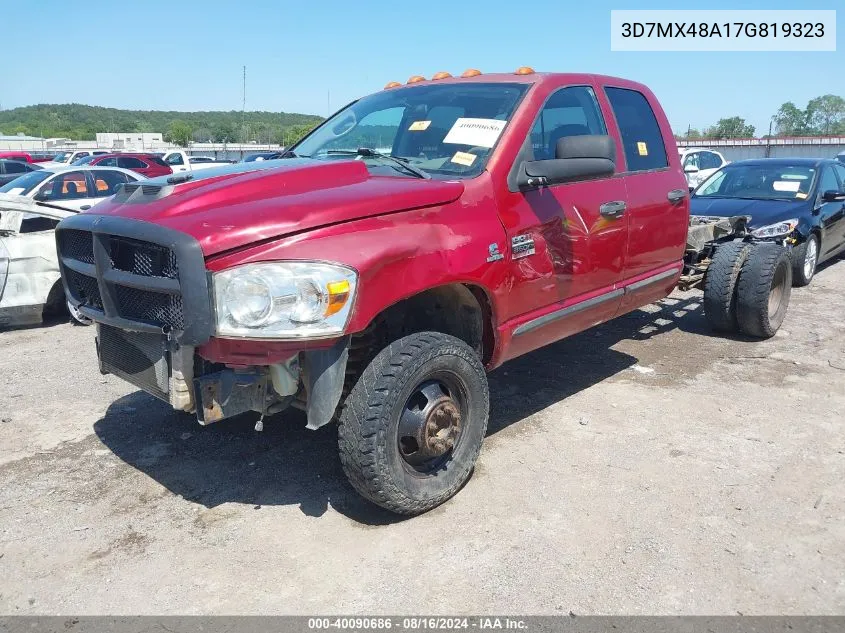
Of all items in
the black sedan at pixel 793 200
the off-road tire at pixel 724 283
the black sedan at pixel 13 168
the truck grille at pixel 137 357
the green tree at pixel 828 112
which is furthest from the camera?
the green tree at pixel 828 112

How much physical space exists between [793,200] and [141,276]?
7.95 m

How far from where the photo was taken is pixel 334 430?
14.3 ft

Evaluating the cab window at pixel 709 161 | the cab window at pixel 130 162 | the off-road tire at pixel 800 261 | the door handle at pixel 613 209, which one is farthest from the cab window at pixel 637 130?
the cab window at pixel 130 162

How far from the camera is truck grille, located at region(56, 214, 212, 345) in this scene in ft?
8.72

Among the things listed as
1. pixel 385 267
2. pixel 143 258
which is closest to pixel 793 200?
pixel 385 267

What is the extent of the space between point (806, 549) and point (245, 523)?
100 inches

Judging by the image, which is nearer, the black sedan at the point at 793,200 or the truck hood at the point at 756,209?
the truck hood at the point at 756,209

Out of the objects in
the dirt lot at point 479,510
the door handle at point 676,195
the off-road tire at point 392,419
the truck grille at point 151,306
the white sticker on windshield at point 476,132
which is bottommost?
the dirt lot at point 479,510

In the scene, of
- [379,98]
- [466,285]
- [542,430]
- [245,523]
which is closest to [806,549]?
[542,430]

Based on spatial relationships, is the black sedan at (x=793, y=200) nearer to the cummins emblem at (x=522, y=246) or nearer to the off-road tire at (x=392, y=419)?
the cummins emblem at (x=522, y=246)

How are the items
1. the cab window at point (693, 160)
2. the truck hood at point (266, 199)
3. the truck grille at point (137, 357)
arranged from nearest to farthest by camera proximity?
the truck hood at point (266, 199)
the truck grille at point (137, 357)
the cab window at point (693, 160)

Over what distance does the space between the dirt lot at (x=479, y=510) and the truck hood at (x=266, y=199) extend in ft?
4.59

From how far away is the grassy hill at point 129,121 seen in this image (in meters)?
87.8

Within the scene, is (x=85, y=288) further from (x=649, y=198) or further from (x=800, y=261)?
(x=800, y=261)
